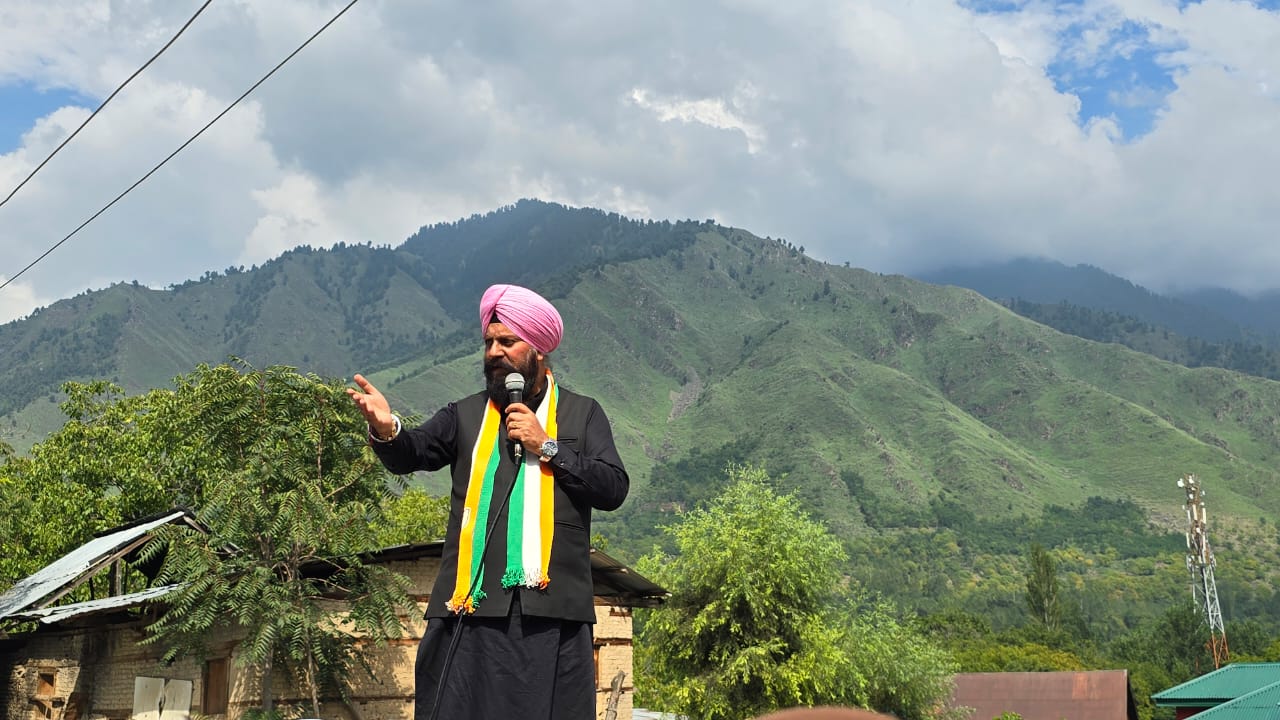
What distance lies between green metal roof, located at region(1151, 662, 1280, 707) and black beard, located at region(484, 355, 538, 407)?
3433 centimetres

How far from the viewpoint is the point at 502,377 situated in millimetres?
4113

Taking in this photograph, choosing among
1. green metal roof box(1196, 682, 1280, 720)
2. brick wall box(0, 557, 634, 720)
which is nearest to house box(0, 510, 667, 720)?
brick wall box(0, 557, 634, 720)

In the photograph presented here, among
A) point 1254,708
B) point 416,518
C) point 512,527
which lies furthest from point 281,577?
point 416,518

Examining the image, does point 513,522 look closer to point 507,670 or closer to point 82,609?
point 507,670

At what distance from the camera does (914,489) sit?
169750 millimetres

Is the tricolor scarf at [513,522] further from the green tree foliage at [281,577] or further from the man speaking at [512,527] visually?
the green tree foliage at [281,577]

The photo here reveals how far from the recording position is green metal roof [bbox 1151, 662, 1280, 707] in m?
33.6

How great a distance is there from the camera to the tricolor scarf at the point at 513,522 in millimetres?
3879

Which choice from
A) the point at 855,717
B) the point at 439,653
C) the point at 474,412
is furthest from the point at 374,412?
the point at 855,717

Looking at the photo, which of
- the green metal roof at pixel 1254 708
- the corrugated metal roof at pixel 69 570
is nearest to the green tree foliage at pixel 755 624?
the green metal roof at pixel 1254 708

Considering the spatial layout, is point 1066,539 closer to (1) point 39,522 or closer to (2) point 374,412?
(1) point 39,522

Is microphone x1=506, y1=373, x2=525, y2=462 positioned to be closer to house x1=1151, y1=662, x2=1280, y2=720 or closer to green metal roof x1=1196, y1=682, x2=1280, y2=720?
green metal roof x1=1196, y1=682, x2=1280, y2=720

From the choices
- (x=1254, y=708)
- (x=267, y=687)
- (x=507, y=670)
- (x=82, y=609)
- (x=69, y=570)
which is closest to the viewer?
(x=507, y=670)

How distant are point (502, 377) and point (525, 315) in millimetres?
226
